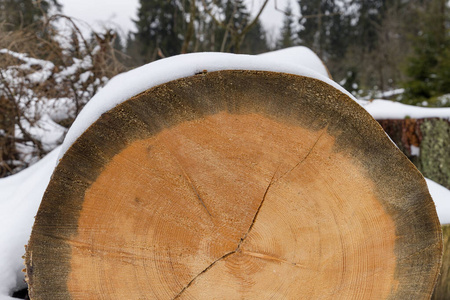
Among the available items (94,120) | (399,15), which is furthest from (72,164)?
(399,15)

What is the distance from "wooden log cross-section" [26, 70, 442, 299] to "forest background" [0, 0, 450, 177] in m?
2.08

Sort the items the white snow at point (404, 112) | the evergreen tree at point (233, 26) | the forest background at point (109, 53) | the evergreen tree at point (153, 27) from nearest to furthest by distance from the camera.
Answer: the white snow at point (404, 112) < the forest background at point (109, 53) < the evergreen tree at point (233, 26) < the evergreen tree at point (153, 27)

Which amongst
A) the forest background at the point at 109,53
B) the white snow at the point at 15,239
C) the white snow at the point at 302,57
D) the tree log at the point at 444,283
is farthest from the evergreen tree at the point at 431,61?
the white snow at the point at 15,239

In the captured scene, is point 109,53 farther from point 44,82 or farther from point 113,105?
point 113,105

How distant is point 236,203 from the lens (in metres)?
0.81

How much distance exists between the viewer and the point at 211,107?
0.74 meters

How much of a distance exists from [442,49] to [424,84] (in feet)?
6.20

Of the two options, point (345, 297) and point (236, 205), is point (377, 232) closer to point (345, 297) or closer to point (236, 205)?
point (345, 297)

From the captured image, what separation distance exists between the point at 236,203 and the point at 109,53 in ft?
10.5

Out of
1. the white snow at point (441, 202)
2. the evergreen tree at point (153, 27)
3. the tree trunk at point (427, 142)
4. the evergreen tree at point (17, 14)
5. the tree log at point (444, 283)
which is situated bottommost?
the tree log at point (444, 283)

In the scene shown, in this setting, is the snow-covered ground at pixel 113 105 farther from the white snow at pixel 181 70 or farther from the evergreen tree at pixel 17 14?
the evergreen tree at pixel 17 14

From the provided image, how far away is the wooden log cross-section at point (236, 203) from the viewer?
0.74m

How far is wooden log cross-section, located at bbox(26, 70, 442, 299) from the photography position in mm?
744

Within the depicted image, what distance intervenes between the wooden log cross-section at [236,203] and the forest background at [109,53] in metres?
2.08
